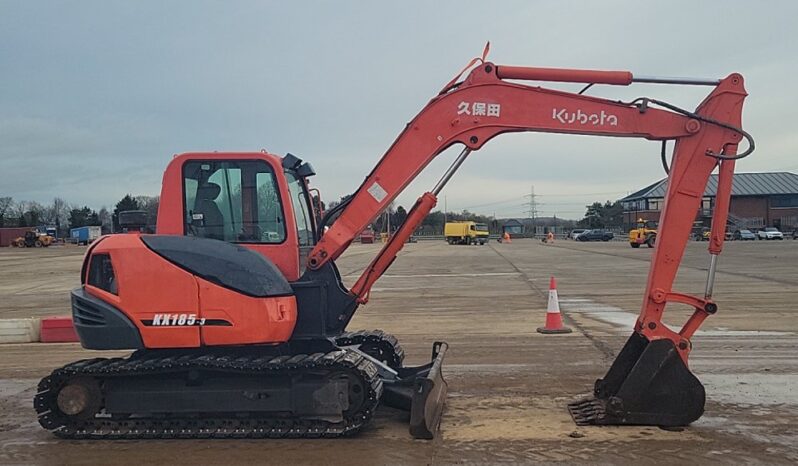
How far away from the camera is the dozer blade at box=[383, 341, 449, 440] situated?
19.7 feet

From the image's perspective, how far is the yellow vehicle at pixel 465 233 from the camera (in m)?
75.1

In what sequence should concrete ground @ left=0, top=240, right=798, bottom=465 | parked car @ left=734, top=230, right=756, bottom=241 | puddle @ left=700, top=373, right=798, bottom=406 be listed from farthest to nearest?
parked car @ left=734, top=230, right=756, bottom=241 < puddle @ left=700, top=373, right=798, bottom=406 < concrete ground @ left=0, top=240, right=798, bottom=465

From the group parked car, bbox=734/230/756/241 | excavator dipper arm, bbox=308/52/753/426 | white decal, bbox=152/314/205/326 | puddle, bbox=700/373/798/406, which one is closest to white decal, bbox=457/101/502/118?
excavator dipper arm, bbox=308/52/753/426

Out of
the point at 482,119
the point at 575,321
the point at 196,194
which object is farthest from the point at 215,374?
the point at 575,321

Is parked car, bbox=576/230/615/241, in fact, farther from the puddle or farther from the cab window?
the cab window

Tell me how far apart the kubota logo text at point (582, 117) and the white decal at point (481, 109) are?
21.4 inches

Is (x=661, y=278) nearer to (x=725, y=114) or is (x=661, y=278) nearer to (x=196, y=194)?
(x=725, y=114)

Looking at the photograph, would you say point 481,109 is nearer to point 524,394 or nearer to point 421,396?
point 421,396

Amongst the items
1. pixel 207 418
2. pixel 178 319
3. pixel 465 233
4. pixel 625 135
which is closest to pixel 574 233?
pixel 465 233

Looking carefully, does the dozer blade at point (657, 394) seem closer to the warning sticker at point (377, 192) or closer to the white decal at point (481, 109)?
the white decal at point (481, 109)

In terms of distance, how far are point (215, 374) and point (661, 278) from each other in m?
4.28

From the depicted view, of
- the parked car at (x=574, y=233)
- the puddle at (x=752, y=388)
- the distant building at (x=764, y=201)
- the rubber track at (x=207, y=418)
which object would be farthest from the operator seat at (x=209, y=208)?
the distant building at (x=764, y=201)

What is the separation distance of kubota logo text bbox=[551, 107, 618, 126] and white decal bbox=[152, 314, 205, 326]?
386 cm

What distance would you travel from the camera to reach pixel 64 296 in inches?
846
